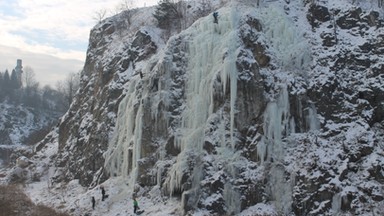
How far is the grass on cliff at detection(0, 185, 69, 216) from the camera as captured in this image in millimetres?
29422

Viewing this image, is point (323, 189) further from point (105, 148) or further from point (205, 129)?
point (105, 148)

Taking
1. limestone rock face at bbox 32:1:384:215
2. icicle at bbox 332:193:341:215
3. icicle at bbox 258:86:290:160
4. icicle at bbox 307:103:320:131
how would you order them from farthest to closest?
icicle at bbox 307:103:320:131
icicle at bbox 258:86:290:160
limestone rock face at bbox 32:1:384:215
icicle at bbox 332:193:341:215

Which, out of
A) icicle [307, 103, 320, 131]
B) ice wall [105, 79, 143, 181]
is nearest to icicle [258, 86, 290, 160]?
icicle [307, 103, 320, 131]

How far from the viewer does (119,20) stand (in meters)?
43.8

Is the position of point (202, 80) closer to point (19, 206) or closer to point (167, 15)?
point (167, 15)

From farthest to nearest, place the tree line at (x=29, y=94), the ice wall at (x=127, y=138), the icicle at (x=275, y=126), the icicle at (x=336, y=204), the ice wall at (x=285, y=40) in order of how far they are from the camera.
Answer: the tree line at (x=29, y=94) < the ice wall at (x=127, y=138) < the ice wall at (x=285, y=40) < the icicle at (x=275, y=126) < the icicle at (x=336, y=204)

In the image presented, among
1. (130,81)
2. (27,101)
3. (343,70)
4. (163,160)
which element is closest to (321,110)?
(343,70)

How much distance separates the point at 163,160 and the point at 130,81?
838cm

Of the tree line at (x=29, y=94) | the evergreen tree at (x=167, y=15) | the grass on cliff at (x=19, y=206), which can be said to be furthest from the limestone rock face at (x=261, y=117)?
the tree line at (x=29, y=94)

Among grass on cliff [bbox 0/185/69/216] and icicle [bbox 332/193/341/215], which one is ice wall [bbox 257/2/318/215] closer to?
icicle [bbox 332/193/341/215]

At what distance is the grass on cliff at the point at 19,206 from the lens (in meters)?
29.4

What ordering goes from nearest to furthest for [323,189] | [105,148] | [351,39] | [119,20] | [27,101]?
[323,189], [351,39], [105,148], [119,20], [27,101]

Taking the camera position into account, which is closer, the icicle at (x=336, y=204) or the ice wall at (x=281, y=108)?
the icicle at (x=336, y=204)

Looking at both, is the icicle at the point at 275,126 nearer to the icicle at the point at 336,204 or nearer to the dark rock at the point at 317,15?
the icicle at the point at 336,204
